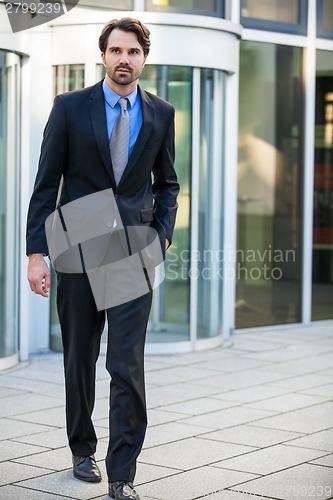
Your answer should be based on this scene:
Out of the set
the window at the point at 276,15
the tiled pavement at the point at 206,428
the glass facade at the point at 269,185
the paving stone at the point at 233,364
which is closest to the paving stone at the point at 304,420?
the tiled pavement at the point at 206,428

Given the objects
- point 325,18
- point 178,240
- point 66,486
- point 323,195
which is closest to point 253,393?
point 178,240

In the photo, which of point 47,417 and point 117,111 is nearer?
point 117,111

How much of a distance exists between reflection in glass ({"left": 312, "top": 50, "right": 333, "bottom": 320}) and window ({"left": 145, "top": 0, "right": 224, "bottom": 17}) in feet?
5.42

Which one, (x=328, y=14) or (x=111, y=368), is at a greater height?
(x=328, y=14)

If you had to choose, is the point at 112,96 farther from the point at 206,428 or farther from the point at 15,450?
the point at 206,428

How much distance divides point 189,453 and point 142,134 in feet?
5.43

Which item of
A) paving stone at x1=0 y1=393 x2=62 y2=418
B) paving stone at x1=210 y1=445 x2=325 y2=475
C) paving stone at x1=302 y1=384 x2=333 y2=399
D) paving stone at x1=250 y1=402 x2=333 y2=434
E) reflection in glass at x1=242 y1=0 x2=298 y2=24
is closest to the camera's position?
paving stone at x1=210 y1=445 x2=325 y2=475

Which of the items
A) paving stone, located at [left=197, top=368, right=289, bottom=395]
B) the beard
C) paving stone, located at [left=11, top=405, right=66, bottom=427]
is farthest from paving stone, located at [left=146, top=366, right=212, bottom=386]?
the beard

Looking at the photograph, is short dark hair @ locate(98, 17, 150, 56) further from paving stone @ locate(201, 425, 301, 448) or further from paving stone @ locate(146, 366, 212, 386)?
paving stone @ locate(146, 366, 212, 386)

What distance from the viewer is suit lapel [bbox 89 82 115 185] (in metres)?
4.25

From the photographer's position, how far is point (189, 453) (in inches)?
199

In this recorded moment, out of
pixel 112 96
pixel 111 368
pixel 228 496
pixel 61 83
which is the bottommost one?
pixel 228 496

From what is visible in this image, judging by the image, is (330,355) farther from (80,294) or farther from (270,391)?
(80,294)

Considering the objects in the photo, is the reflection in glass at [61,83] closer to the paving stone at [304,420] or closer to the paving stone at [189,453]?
the paving stone at [304,420]
